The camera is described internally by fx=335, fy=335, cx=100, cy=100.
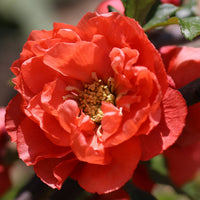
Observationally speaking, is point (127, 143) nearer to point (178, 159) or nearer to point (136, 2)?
point (136, 2)

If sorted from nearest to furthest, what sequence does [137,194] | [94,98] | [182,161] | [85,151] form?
1. [85,151]
2. [94,98]
3. [137,194]
4. [182,161]

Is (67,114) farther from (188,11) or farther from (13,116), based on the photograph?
(188,11)

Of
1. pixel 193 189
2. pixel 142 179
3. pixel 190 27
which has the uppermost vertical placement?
pixel 190 27

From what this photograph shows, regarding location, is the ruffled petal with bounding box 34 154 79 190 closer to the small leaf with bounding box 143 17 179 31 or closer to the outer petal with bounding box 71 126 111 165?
the outer petal with bounding box 71 126 111 165

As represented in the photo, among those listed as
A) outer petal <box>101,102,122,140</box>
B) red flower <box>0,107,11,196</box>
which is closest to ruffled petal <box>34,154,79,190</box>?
outer petal <box>101,102,122,140</box>

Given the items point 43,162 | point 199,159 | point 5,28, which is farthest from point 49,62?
point 5,28

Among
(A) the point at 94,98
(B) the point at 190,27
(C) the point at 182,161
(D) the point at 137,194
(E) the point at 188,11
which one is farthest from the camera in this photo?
(C) the point at 182,161

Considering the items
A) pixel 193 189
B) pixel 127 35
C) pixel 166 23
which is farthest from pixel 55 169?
pixel 193 189
